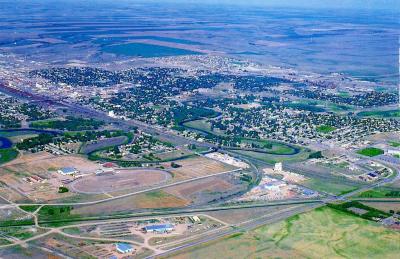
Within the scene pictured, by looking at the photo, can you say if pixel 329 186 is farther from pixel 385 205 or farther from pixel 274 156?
pixel 274 156

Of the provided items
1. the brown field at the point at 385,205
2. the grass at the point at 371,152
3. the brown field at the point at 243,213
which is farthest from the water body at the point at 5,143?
the grass at the point at 371,152

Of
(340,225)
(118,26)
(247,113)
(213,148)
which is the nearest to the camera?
(340,225)

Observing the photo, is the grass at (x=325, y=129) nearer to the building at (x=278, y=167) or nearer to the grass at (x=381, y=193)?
the building at (x=278, y=167)

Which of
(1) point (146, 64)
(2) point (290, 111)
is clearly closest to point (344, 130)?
(2) point (290, 111)

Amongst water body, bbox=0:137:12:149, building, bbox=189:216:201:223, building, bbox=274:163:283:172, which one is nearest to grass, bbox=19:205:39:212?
building, bbox=189:216:201:223

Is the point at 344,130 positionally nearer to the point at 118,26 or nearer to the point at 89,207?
the point at 89,207

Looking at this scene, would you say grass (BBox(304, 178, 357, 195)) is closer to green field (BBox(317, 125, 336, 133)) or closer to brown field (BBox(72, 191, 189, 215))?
brown field (BBox(72, 191, 189, 215))
